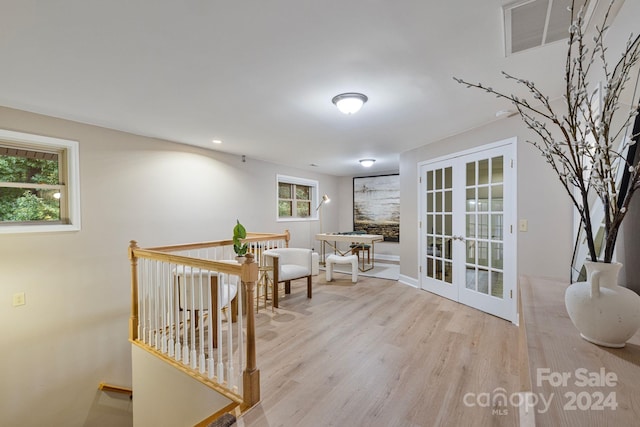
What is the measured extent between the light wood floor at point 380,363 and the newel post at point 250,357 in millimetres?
86

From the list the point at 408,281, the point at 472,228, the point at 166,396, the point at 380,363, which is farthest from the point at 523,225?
the point at 166,396

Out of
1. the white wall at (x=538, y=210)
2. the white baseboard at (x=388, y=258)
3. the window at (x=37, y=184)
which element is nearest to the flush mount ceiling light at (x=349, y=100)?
the white wall at (x=538, y=210)

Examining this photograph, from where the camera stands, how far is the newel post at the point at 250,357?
1934 millimetres

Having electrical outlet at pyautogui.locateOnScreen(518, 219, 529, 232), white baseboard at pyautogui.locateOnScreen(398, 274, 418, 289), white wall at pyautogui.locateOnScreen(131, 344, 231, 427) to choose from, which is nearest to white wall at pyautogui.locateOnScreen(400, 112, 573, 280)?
electrical outlet at pyautogui.locateOnScreen(518, 219, 529, 232)

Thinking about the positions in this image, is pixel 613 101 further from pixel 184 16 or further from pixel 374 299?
pixel 374 299

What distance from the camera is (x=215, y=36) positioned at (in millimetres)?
1729

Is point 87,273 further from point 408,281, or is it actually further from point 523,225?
point 523,225

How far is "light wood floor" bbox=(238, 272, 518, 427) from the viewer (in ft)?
5.92

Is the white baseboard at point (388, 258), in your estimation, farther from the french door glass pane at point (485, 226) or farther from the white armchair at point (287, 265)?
the white armchair at point (287, 265)

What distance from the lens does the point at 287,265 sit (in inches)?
167

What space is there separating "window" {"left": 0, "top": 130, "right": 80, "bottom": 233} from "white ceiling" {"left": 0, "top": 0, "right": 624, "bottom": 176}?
37 centimetres

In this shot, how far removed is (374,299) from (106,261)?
3499 mm

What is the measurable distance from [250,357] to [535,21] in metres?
2.72

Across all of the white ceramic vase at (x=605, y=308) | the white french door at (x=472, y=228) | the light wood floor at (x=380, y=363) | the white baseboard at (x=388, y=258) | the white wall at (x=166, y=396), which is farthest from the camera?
the white baseboard at (x=388, y=258)
